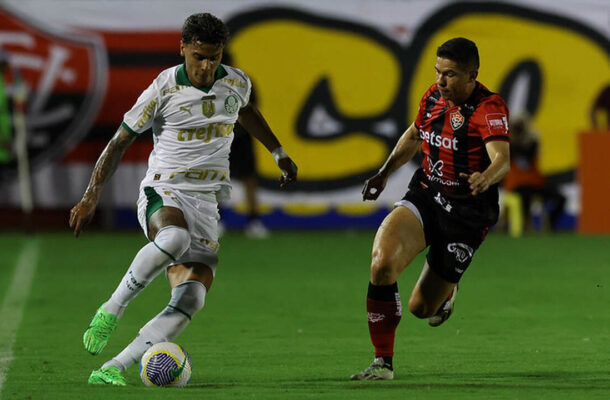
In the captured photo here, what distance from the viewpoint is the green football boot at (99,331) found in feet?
21.2

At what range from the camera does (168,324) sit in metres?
6.80

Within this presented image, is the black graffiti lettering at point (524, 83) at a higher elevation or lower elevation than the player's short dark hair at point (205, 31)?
lower

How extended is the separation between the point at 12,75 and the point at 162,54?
7.10 ft

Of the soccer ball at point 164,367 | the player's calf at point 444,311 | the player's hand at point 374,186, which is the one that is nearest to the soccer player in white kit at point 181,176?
the soccer ball at point 164,367

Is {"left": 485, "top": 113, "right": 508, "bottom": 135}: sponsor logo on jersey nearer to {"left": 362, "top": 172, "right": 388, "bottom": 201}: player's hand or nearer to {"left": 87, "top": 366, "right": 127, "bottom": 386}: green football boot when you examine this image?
{"left": 362, "top": 172, "right": 388, "bottom": 201}: player's hand

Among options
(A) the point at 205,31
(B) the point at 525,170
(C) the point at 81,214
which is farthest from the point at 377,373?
(B) the point at 525,170

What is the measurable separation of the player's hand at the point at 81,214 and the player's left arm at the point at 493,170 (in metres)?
1.96

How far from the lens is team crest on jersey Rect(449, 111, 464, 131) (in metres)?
7.23

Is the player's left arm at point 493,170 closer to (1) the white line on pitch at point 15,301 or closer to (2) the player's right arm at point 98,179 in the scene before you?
(2) the player's right arm at point 98,179

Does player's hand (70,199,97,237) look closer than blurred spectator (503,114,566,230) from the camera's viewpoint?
Yes

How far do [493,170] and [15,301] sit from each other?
555 centimetres

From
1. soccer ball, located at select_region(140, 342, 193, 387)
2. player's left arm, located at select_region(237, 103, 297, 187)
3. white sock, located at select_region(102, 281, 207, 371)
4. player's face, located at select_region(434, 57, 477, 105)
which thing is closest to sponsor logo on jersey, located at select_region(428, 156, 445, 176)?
player's face, located at select_region(434, 57, 477, 105)

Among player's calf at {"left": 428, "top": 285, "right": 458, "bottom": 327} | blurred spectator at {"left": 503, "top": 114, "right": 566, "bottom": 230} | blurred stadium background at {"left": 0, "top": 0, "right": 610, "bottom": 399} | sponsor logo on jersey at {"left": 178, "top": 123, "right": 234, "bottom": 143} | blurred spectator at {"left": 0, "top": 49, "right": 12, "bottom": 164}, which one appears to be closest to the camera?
sponsor logo on jersey at {"left": 178, "top": 123, "right": 234, "bottom": 143}

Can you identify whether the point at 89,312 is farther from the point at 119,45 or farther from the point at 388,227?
the point at 119,45
